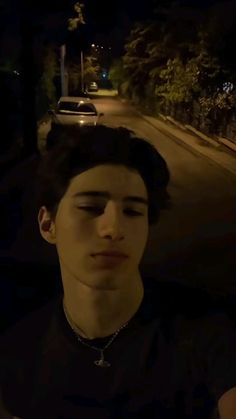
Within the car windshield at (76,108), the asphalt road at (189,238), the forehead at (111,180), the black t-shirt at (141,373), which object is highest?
the forehead at (111,180)

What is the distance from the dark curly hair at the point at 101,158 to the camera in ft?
5.29

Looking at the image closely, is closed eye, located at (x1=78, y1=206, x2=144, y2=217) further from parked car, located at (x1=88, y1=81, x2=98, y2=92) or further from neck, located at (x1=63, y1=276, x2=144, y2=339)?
parked car, located at (x1=88, y1=81, x2=98, y2=92)

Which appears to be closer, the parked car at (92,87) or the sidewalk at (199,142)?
the sidewalk at (199,142)

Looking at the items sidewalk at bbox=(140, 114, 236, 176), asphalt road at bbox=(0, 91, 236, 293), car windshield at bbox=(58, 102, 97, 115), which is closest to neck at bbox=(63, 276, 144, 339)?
asphalt road at bbox=(0, 91, 236, 293)

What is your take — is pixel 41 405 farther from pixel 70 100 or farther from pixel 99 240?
pixel 70 100

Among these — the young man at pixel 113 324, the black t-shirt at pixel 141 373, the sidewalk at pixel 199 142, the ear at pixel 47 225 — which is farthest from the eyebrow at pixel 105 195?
the sidewalk at pixel 199 142

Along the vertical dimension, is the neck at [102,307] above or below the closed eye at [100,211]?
below

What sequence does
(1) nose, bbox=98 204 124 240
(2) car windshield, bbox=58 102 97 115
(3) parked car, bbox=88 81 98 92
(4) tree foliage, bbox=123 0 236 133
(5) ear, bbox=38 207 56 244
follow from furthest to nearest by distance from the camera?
(3) parked car, bbox=88 81 98 92 → (2) car windshield, bbox=58 102 97 115 → (4) tree foliage, bbox=123 0 236 133 → (5) ear, bbox=38 207 56 244 → (1) nose, bbox=98 204 124 240

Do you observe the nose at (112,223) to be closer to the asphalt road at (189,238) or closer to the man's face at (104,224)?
the man's face at (104,224)

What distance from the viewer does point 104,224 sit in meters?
1.57

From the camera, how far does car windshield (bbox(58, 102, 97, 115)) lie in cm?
2681

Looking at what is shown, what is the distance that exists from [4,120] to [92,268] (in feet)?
73.0

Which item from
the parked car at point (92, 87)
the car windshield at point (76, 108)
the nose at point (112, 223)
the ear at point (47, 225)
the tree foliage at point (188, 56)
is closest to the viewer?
the nose at point (112, 223)

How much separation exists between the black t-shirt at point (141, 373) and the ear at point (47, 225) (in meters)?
0.22
